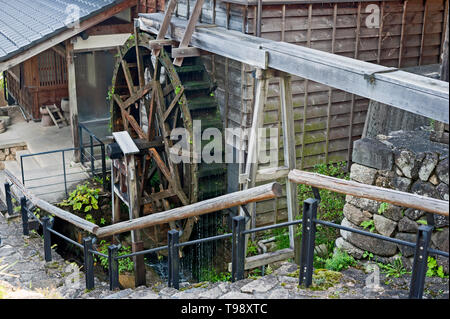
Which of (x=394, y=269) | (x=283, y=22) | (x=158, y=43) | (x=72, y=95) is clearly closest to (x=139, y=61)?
(x=158, y=43)

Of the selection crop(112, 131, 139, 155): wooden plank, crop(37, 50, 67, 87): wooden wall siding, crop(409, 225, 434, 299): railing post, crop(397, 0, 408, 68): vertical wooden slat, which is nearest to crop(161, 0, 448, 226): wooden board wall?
crop(397, 0, 408, 68): vertical wooden slat

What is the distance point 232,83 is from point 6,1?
6.78 meters

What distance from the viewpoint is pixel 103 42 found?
32.0 ft

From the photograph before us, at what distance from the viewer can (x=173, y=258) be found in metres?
4.92

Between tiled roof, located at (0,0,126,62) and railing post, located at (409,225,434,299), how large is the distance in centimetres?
687

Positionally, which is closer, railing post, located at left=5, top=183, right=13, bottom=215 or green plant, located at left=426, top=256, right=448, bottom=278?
green plant, located at left=426, top=256, right=448, bottom=278

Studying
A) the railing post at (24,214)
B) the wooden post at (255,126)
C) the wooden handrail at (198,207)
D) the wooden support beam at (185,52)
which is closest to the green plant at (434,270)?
the wooden handrail at (198,207)

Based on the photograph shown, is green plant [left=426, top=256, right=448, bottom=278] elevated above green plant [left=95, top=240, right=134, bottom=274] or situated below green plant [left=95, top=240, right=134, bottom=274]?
above

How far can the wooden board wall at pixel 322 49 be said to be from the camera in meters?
6.99

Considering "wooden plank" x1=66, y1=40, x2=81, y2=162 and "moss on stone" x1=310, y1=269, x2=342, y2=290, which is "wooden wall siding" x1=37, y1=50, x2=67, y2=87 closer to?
"wooden plank" x1=66, y1=40, x2=81, y2=162

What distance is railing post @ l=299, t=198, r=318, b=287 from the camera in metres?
3.55

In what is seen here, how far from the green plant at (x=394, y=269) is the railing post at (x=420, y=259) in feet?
3.14

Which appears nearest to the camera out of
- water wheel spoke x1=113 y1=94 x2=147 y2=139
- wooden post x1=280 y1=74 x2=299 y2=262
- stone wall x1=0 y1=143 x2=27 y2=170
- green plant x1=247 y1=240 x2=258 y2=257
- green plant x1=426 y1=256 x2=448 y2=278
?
green plant x1=426 y1=256 x2=448 y2=278
